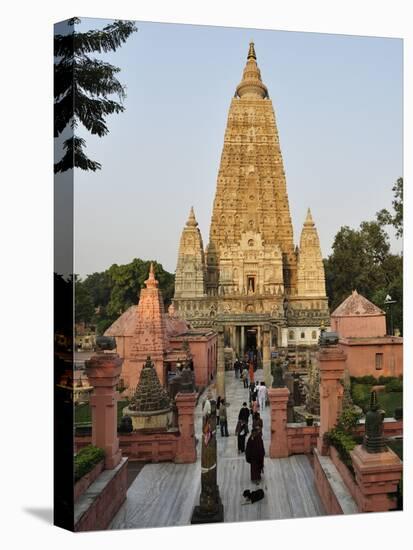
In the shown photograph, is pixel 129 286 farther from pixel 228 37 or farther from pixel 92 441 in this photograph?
pixel 228 37

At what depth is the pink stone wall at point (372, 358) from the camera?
8.89 m

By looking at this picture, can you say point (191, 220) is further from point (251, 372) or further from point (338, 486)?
point (338, 486)

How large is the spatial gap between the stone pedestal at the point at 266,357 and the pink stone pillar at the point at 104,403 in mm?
2317

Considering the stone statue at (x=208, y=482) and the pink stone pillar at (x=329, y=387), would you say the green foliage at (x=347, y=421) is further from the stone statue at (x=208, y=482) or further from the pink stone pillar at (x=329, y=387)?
the stone statue at (x=208, y=482)

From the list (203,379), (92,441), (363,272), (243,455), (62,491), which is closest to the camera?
(62,491)

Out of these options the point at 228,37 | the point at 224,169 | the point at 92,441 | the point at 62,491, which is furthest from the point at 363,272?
the point at 62,491

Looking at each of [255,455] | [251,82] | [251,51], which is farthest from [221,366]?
[251,51]

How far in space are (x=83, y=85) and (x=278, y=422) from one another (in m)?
5.13

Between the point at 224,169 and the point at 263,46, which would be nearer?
the point at 263,46

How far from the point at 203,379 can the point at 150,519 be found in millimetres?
2230

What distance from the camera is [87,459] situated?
718cm

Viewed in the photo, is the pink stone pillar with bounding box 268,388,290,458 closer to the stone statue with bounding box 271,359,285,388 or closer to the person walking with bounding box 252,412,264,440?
the stone statue with bounding box 271,359,285,388

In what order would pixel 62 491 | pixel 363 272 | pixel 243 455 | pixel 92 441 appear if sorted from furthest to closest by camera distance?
pixel 363 272
pixel 243 455
pixel 92 441
pixel 62 491

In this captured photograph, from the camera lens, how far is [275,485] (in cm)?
796
